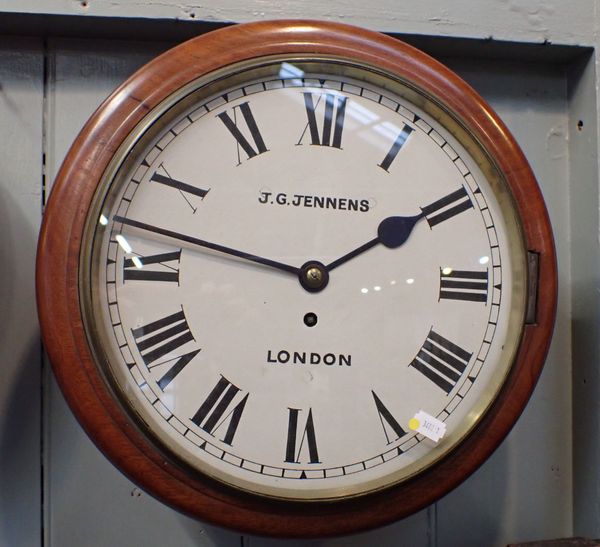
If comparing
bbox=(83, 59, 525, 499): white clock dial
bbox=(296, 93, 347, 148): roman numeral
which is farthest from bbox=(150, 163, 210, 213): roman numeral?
bbox=(296, 93, 347, 148): roman numeral

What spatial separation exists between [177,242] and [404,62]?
12.7 inches

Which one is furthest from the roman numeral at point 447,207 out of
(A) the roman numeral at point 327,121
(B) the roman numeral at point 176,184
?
(B) the roman numeral at point 176,184

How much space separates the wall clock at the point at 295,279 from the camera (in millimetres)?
707

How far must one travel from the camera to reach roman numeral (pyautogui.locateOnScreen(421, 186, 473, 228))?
77 centimetres

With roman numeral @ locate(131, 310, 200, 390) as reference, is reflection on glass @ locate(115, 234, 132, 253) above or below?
above

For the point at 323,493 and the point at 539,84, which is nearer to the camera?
the point at 323,493

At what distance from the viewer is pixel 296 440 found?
72 cm

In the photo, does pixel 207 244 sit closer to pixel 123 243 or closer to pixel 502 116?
pixel 123 243

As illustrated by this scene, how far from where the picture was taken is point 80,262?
70 centimetres

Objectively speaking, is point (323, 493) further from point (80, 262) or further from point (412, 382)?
point (80, 262)

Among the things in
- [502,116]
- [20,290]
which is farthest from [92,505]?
[502,116]

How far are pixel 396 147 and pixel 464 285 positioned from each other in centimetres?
17

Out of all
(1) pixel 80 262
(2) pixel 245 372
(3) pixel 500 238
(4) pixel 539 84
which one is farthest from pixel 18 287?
(4) pixel 539 84

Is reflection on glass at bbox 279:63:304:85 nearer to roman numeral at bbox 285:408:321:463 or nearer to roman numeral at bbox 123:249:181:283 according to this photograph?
roman numeral at bbox 123:249:181:283
